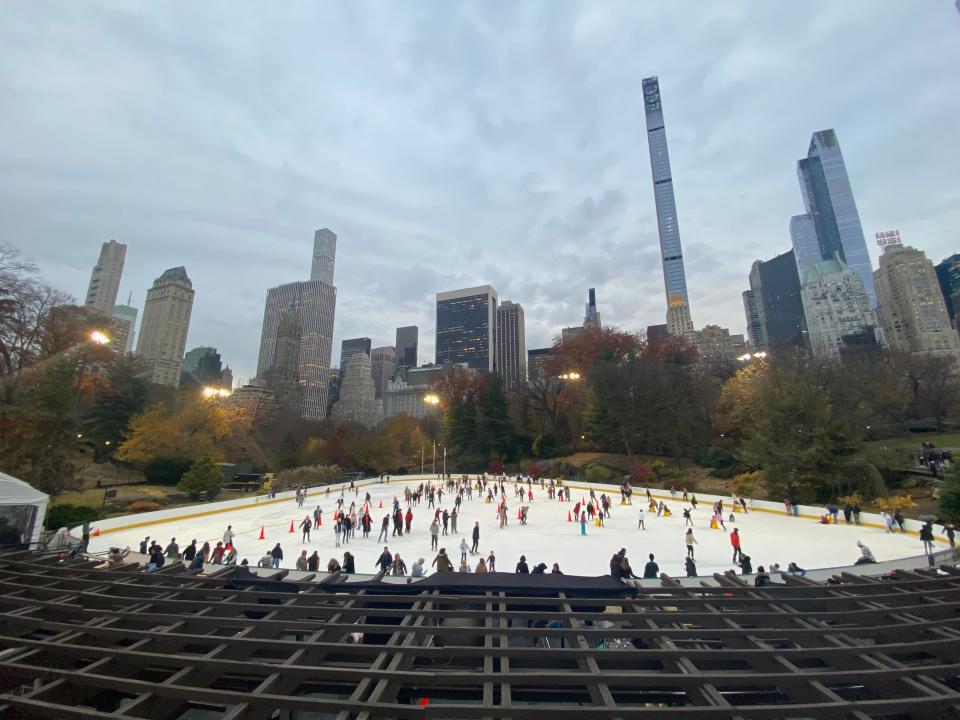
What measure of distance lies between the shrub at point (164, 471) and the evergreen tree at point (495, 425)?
3270 cm

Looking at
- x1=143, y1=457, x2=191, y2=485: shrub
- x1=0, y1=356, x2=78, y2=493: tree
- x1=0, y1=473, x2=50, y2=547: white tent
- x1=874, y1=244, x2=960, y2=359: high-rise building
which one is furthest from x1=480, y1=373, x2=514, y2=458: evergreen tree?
→ x1=874, y1=244, x2=960, y2=359: high-rise building

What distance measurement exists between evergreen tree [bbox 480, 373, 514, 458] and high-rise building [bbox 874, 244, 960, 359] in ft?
405

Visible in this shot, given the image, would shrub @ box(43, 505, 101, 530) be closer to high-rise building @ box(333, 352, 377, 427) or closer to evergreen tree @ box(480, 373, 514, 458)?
evergreen tree @ box(480, 373, 514, 458)

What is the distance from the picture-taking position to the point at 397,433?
58.9 m

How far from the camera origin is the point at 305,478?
38.8 m

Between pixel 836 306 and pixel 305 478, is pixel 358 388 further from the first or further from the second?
pixel 836 306

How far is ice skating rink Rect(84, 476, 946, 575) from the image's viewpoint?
15.3m

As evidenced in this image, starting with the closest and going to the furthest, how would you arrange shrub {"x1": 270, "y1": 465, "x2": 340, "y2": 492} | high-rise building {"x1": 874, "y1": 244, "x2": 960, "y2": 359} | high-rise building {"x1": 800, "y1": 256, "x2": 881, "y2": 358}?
shrub {"x1": 270, "y1": 465, "x2": 340, "y2": 492}, high-rise building {"x1": 874, "y1": 244, "x2": 960, "y2": 359}, high-rise building {"x1": 800, "y1": 256, "x2": 881, "y2": 358}

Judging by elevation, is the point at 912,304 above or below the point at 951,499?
above

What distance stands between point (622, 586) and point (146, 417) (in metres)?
40.5

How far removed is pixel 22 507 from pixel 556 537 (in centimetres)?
1900

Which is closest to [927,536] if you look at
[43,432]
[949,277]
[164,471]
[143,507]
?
[143,507]

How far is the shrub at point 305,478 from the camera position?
121 ft

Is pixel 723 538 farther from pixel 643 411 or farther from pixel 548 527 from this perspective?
pixel 643 411
